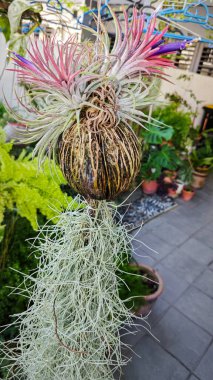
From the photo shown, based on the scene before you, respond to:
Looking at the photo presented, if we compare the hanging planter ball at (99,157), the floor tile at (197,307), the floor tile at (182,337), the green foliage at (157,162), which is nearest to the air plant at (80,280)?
the hanging planter ball at (99,157)

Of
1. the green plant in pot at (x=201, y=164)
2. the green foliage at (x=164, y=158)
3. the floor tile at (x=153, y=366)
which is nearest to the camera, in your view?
the floor tile at (x=153, y=366)

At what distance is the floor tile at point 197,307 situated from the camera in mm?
1847

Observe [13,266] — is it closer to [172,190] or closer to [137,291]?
[137,291]

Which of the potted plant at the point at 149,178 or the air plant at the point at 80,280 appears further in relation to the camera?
the potted plant at the point at 149,178

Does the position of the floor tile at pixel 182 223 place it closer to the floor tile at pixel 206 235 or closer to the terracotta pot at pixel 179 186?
the floor tile at pixel 206 235

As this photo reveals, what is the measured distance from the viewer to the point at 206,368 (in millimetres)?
1553

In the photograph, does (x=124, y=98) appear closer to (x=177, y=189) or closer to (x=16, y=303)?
(x=16, y=303)

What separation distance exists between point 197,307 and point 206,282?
12.1 inches

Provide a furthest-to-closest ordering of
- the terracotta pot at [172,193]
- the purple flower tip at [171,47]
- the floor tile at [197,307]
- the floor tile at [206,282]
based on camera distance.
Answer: the terracotta pot at [172,193] → the floor tile at [206,282] → the floor tile at [197,307] → the purple flower tip at [171,47]

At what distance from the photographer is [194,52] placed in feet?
15.5

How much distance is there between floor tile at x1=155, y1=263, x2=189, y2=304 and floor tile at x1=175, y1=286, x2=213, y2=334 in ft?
0.13

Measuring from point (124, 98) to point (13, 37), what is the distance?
0.68 metres

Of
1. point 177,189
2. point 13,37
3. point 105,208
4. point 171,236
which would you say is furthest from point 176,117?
point 105,208

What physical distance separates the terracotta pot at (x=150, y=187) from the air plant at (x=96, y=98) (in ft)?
8.80
